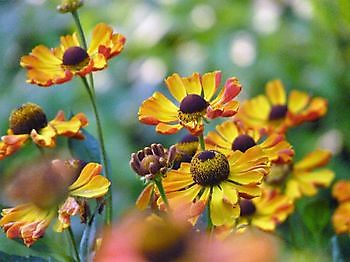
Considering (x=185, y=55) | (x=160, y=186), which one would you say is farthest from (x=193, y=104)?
(x=185, y=55)

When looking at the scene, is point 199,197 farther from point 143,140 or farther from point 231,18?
point 231,18

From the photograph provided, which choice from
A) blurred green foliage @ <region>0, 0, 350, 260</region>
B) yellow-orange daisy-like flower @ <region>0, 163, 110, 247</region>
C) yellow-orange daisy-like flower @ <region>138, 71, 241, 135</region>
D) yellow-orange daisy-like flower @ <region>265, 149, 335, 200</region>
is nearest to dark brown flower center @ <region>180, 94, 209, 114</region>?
yellow-orange daisy-like flower @ <region>138, 71, 241, 135</region>

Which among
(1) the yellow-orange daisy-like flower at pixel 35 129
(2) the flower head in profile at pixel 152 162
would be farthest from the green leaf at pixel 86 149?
(2) the flower head in profile at pixel 152 162

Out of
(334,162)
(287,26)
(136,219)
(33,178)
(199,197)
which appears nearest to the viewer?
(136,219)

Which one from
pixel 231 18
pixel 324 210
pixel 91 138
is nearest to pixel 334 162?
pixel 231 18

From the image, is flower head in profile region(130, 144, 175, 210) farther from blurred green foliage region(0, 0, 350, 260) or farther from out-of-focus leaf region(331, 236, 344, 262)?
blurred green foliage region(0, 0, 350, 260)

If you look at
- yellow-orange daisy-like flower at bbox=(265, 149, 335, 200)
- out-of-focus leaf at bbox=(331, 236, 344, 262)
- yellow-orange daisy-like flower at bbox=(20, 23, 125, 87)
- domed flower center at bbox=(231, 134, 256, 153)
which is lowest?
out-of-focus leaf at bbox=(331, 236, 344, 262)

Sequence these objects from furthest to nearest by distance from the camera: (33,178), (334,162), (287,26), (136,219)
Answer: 1. (287,26)
2. (334,162)
3. (33,178)
4. (136,219)
